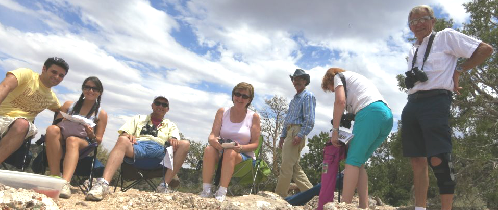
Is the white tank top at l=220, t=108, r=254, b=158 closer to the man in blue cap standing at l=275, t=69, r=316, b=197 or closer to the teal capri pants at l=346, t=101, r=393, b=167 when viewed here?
the man in blue cap standing at l=275, t=69, r=316, b=197

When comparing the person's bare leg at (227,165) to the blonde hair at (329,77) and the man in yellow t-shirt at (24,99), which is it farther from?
the man in yellow t-shirt at (24,99)

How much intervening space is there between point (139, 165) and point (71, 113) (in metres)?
0.89

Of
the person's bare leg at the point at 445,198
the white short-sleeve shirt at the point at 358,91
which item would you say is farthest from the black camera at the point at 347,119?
the person's bare leg at the point at 445,198

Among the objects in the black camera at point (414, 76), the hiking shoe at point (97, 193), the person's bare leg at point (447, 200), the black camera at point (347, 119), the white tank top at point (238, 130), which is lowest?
the hiking shoe at point (97, 193)

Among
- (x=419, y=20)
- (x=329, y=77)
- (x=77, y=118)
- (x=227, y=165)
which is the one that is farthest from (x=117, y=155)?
(x=419, y=20)

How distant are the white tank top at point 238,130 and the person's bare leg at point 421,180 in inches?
64.7

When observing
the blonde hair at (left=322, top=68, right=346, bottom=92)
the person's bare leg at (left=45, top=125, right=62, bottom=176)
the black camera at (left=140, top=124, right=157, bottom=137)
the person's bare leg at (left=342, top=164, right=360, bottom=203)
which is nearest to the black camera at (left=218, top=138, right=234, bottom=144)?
the black camera at (left=140, top=124, right=157, bottom=137)

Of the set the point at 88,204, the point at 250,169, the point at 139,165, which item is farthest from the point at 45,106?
the point at 250,169

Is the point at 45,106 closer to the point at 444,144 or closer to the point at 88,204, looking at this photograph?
the point at 88,204

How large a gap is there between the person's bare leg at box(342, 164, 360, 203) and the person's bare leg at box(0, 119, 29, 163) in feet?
9.46

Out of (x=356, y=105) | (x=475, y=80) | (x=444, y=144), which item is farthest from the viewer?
(x=475, y=80)

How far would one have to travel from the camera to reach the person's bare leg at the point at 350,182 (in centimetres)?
296

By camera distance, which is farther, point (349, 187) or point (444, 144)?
point (349, 187)

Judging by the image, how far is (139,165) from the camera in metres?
4.28
